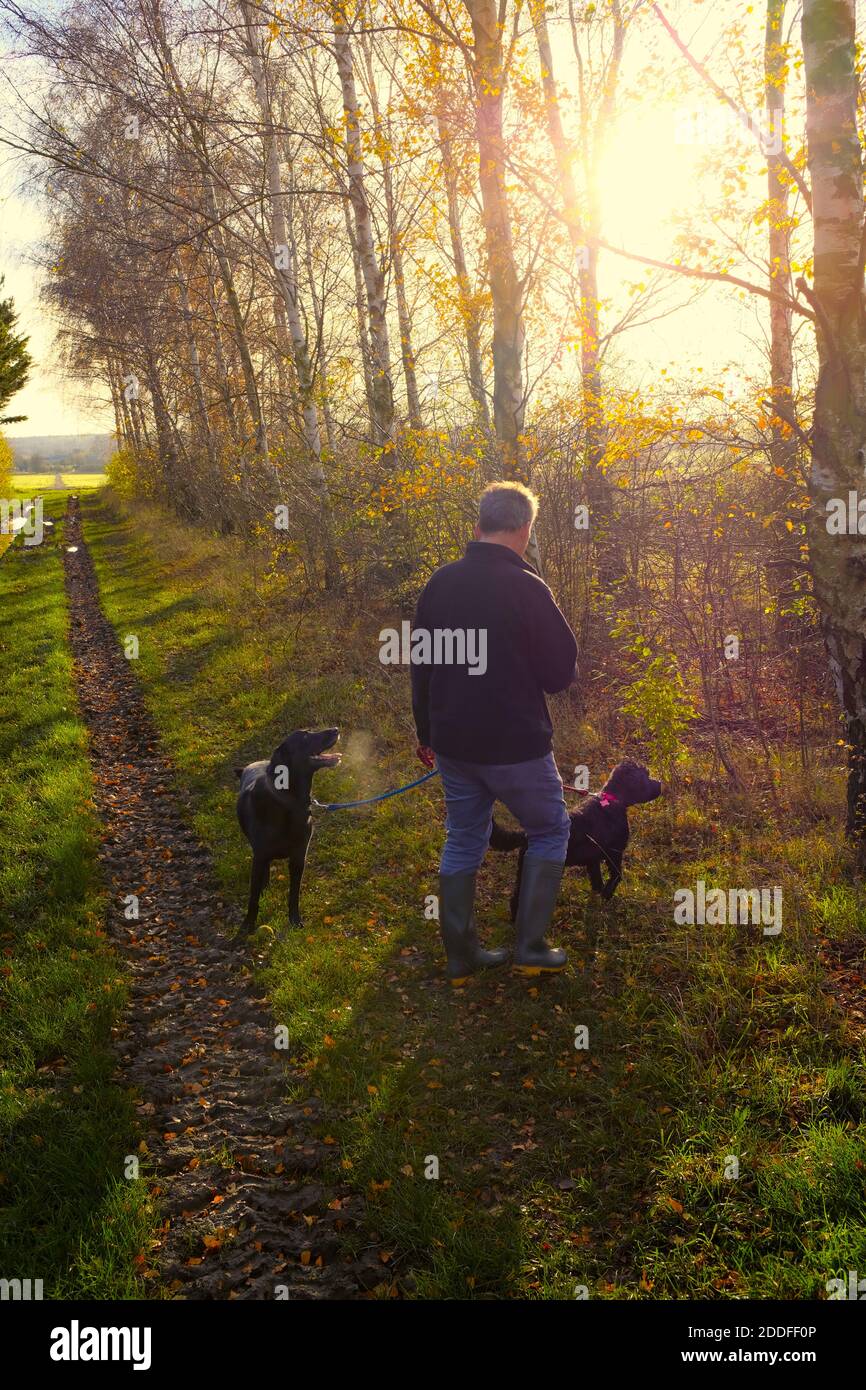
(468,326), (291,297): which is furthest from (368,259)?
(468,326)

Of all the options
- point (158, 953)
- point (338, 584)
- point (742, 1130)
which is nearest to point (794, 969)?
point (742, 1130)

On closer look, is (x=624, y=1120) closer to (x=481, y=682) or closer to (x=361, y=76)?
(x=481, y=682)

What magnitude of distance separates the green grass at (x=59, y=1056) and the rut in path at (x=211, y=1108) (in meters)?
0.15

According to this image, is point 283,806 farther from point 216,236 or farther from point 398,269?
point 398,269

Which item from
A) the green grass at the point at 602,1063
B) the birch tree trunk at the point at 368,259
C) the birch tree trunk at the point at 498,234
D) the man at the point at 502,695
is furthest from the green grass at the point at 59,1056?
the birch tree trunk at the point at 368,259

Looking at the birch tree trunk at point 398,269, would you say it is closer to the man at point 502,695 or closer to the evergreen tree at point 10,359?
the man at point 502,695

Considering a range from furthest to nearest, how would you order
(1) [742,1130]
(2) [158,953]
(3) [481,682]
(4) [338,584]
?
(4) [338,584] → (2) [158,953] → (3) [481,682] → (1) [742,1130]

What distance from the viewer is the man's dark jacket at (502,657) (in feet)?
13.2

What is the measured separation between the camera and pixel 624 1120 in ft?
Result: 11.4

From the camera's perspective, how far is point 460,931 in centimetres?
455

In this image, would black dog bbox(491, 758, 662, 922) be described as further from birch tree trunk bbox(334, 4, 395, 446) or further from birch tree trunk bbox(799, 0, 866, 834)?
birch tree trunk bbox(334, 4, 395, 446)

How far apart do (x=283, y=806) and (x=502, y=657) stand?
1896 millimetres
